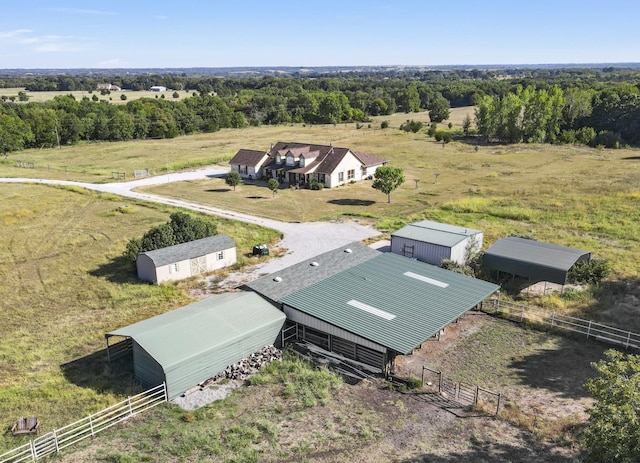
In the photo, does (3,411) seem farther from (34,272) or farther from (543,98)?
(543,98)

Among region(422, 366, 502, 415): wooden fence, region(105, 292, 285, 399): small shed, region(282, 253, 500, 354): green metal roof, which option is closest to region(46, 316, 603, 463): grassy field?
region(422, 366, 502, 415): wooden fence

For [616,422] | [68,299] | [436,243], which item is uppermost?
[616,422]

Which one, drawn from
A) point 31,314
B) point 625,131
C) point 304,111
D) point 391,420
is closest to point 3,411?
point 31,314

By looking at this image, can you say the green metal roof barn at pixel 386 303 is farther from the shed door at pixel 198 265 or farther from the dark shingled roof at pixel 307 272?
the shed door at pixel 198 265

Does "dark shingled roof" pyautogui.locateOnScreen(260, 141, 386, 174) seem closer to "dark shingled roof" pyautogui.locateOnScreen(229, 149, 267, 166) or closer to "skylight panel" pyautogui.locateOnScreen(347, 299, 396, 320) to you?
"dark shingled roof" pyautogui.locateOnScreen(229, 149, 267, 166)

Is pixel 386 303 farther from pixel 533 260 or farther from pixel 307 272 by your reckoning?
pixel 533 260

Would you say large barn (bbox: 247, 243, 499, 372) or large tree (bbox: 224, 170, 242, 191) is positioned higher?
large tree (bbox: 224, 170, 242, 191)

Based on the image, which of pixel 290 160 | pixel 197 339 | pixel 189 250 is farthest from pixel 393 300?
pixel 290 160

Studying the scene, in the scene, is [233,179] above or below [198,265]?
above
